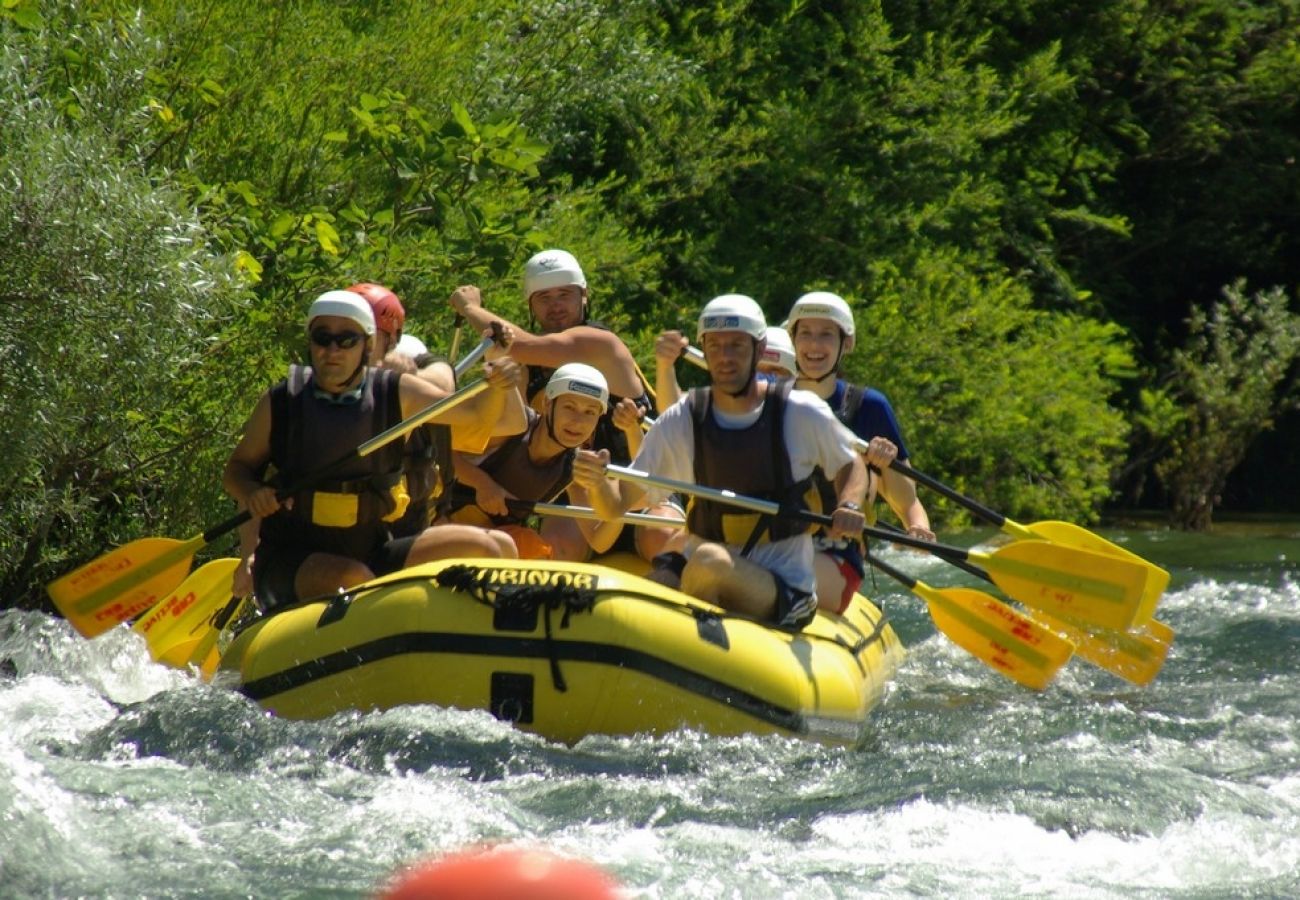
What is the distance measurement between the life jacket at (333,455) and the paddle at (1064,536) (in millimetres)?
1722

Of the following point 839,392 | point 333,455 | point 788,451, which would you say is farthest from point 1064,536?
point 333,455

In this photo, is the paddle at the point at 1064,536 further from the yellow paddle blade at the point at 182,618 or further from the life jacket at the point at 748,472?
Answer: the yellow paddle blade at the point at 182,618

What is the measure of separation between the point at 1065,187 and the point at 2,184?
14.0 m

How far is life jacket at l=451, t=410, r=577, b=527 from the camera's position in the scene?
7320 mm

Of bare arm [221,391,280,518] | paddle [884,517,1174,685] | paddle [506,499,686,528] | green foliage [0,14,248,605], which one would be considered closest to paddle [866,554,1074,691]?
paddle [884,517,1174,685]

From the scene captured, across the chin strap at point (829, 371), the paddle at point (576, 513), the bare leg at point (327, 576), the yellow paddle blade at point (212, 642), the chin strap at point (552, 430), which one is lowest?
the yellow paddle blade at point (212, 642)

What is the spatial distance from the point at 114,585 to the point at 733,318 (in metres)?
2.56

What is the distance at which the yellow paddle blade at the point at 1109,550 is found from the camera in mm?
7324

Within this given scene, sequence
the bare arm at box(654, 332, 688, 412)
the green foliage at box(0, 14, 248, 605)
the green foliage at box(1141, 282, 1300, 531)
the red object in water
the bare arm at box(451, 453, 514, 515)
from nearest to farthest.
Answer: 1. the red object in water
2. the green foliage at box(0, 14, 248, 605)
3. the bare arm at box(451, 453, 514, 515)
4. the bare arm at box(654, 332, 688, 412)
5. the green foliage at box(1141, 282, 1300, 531)

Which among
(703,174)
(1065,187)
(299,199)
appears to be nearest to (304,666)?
(299,199)

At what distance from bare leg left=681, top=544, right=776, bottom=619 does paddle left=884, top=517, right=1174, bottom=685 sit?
1.94 meters

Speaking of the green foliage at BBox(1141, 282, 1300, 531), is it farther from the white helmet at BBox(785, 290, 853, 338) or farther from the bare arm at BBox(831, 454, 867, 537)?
the bare arm at BBox(831, 454, 867, 537)

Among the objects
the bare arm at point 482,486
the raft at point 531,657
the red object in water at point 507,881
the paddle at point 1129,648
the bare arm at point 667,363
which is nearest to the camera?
the red object in water at point 507,881

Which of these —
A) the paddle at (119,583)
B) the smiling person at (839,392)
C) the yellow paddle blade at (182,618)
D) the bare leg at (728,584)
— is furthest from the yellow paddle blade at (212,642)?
the smiling person at (839,392)
